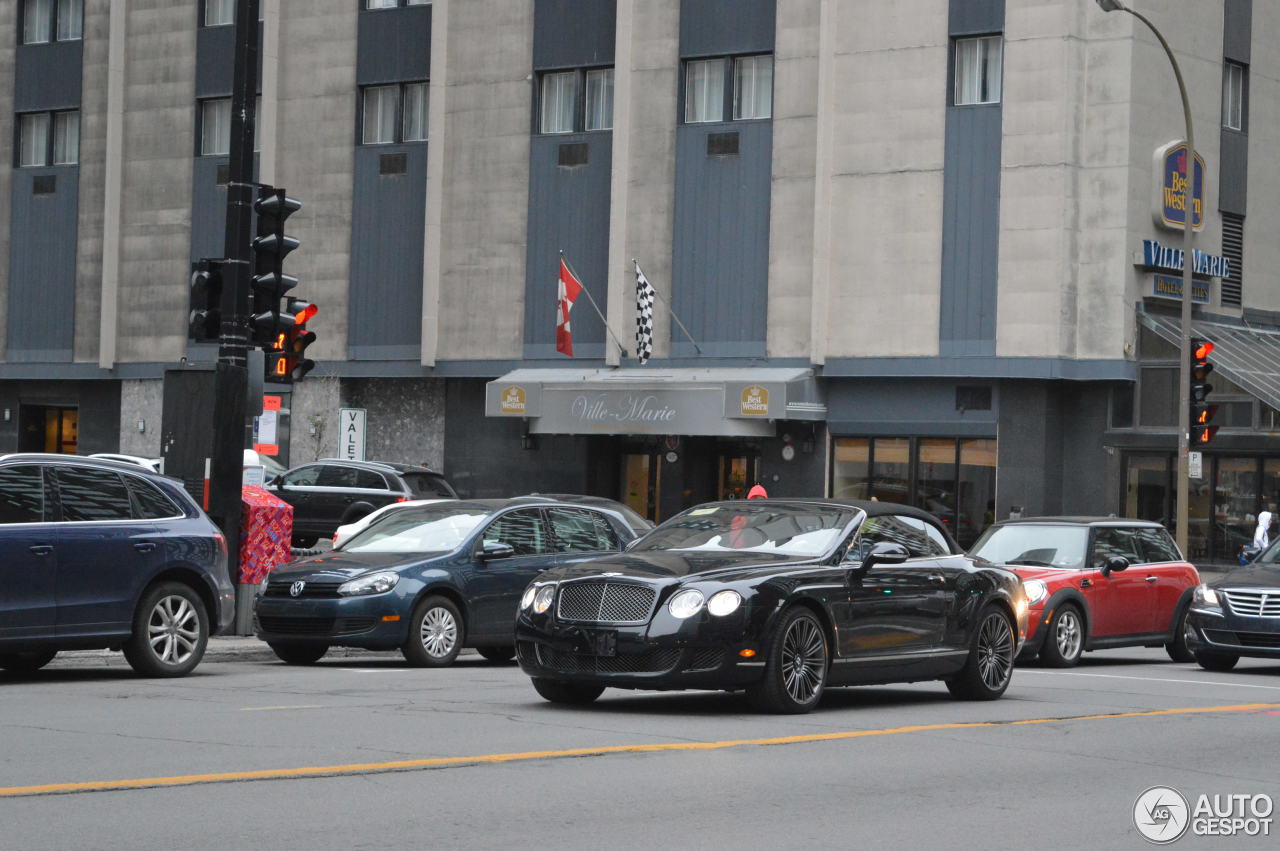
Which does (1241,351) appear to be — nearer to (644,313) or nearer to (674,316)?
(674,316)

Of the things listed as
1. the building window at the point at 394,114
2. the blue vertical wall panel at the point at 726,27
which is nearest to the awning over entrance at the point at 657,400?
the building window at the point at 394,114

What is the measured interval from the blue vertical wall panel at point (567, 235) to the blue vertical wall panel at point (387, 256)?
3.09m

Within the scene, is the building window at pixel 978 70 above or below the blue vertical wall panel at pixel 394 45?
below

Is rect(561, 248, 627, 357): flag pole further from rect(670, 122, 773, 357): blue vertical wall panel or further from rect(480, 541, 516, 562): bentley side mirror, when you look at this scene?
rect(480, 541, 516, 562): bentley side mirror

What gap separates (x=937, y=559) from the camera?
46.3ft

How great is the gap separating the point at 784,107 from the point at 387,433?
13.1m

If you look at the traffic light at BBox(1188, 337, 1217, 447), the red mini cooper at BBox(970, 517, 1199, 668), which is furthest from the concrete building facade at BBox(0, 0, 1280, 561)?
the red mini cooper at BBox(970, 517, 1199, 668)

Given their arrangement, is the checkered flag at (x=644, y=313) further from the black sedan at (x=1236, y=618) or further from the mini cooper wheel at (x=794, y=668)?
the mini cooper wheel at (x=794, y=668)

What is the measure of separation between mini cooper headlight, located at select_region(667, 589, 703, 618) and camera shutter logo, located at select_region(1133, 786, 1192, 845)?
3.28 m

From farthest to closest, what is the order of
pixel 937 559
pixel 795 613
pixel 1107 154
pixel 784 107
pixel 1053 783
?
pixel 784 107 → pixel 1107 154 → pixel 937 559 → pixel 795 613 → pixel 1053 783

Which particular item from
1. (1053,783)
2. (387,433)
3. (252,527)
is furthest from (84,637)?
(387,433)

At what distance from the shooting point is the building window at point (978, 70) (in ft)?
127

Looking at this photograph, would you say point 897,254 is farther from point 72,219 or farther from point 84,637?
point 84,637

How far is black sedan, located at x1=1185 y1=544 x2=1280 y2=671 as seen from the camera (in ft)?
59.7
